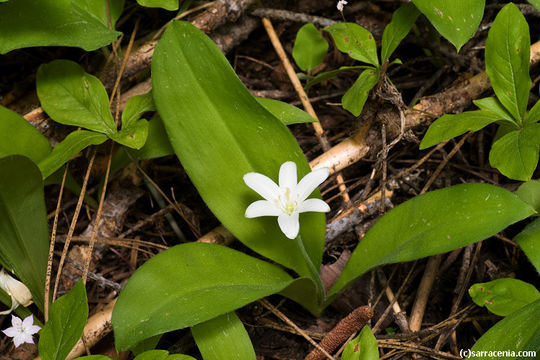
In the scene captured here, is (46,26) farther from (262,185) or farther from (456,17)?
(456,17)

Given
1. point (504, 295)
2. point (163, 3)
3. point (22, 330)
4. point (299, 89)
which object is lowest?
point (504, 295)

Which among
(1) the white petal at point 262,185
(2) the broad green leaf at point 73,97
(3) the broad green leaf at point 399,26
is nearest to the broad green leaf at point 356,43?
(3) the broad green leaf at point 399,26

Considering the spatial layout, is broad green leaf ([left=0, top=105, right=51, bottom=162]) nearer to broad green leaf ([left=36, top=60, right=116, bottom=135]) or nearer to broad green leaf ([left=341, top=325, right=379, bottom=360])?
broad green leaf ([left=36, top=60, right=116, bottom=135])

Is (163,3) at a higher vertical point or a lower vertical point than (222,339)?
higher

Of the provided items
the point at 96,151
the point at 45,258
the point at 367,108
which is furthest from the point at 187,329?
the point at 367,108

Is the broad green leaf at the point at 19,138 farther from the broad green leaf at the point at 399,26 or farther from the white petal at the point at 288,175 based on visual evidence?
the broad green leaf at the point at 399,26

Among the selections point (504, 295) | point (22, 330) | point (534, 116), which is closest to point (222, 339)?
point (22, 330)
